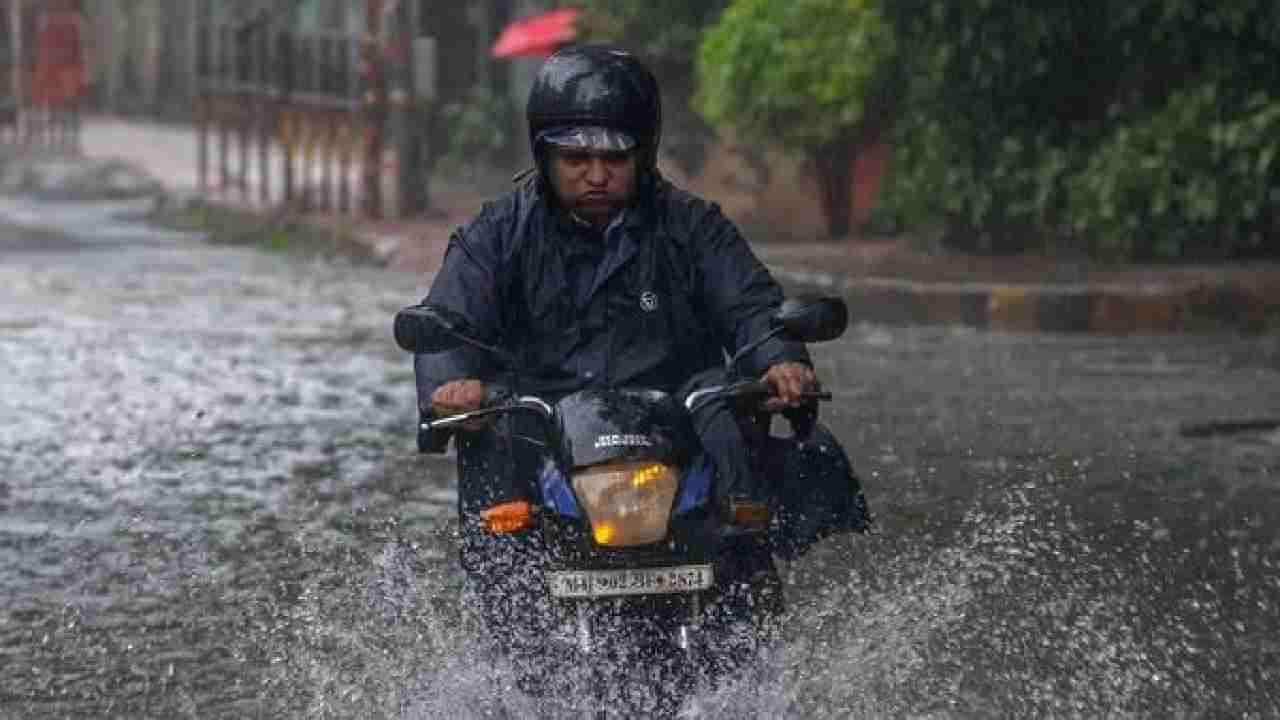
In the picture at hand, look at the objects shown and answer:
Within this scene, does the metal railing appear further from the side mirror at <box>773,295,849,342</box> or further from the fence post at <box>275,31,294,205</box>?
the side mirror at <box>773,295,849,342</box>

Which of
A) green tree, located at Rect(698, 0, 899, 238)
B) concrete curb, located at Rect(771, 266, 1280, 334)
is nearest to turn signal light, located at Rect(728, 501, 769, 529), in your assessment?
concrete curb, located at Rect(771, 266, 1280, 334)

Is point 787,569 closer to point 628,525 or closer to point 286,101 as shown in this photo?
point 628,525

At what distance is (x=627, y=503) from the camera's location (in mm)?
5238

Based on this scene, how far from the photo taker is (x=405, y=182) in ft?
79.1

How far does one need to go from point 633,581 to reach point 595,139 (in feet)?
2.88

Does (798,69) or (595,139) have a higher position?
(595,139)

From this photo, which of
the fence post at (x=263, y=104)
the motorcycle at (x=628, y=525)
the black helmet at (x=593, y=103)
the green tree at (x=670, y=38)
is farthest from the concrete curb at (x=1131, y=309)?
the fence post at (x=263, y=104)

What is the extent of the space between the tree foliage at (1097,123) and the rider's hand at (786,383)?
11.1 metres

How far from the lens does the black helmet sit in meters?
5.60

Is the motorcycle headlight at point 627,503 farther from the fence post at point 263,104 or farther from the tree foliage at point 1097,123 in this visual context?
the fence post at point 263,104

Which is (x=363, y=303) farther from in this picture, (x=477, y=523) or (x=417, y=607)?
(x=477, y=523)

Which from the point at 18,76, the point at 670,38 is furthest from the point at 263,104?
the point at 18,76

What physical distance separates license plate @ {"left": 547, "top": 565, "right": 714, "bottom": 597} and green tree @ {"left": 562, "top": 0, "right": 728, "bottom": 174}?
17.8 m

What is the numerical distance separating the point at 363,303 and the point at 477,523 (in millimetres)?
11414
